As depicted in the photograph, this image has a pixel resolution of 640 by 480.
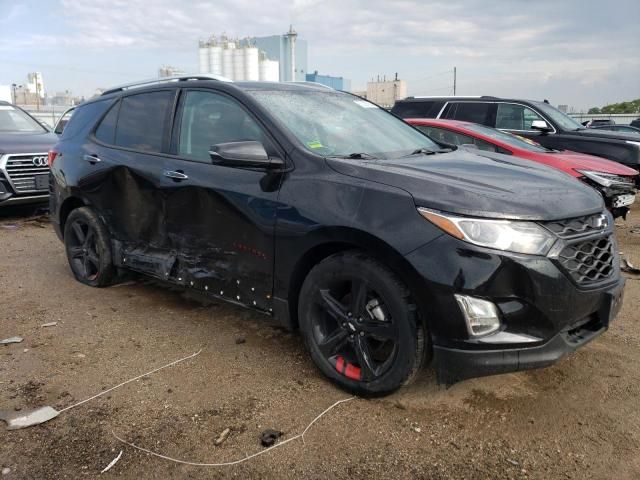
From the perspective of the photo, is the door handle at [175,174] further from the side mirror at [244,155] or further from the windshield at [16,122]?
the windshield at [16,122]

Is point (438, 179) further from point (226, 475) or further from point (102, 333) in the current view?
point (102, 333)

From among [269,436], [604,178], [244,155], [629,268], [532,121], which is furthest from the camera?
[532,121]

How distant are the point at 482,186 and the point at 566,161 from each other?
4.63 m

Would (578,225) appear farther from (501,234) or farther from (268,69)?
(268,69)

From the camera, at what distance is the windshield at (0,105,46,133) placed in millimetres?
8867

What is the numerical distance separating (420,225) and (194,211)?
1.69 m

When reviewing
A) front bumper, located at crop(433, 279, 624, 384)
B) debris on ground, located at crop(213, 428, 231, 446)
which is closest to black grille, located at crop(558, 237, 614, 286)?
front bumper, located at crop(433, 279, 624, 384)

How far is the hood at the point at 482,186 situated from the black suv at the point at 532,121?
5851 millimetres

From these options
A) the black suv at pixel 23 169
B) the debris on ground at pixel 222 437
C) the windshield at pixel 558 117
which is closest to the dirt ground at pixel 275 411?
the debris on ground at pixel 222 437

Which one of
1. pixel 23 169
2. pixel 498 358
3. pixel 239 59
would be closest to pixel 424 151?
pixel 498 358

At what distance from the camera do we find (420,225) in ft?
8.40

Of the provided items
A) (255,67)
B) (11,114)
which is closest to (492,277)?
(11,114)

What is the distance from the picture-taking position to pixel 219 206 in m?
3.43

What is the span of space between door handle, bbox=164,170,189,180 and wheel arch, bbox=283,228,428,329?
1.14m
